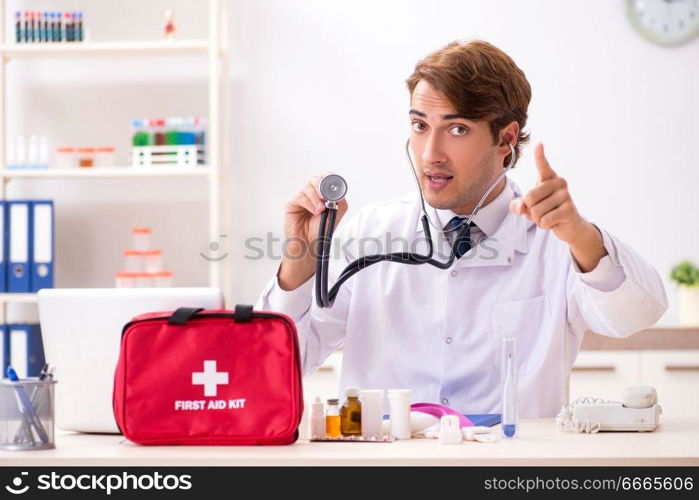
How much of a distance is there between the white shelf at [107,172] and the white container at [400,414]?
209 cm

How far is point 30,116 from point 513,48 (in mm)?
1896

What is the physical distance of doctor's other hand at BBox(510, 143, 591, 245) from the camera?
5.31ft

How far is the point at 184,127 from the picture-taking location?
356cm

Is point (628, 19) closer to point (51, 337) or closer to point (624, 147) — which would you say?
point (624, 147)

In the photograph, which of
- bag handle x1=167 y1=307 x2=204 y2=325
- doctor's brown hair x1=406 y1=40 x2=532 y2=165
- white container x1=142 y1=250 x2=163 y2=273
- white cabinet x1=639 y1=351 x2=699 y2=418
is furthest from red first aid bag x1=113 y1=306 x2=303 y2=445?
white container x1=142 y1=250 x2=163 y2=273

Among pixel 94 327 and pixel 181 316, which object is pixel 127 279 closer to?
pixel 94 327

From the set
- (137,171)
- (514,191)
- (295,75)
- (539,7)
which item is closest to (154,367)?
(514,191)

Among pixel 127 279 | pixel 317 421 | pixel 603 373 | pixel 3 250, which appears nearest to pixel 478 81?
pixel 317 421

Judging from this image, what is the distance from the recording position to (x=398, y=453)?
1372 mm

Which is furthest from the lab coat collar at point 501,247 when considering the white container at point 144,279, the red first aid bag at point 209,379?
the white container at point 144,279

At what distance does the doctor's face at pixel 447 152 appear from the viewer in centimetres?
205

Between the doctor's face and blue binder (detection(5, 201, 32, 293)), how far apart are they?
6.31 feet

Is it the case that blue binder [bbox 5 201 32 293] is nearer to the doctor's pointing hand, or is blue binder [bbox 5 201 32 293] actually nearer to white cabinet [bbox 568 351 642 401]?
white cabinet [bbox 568 351 642 401]
